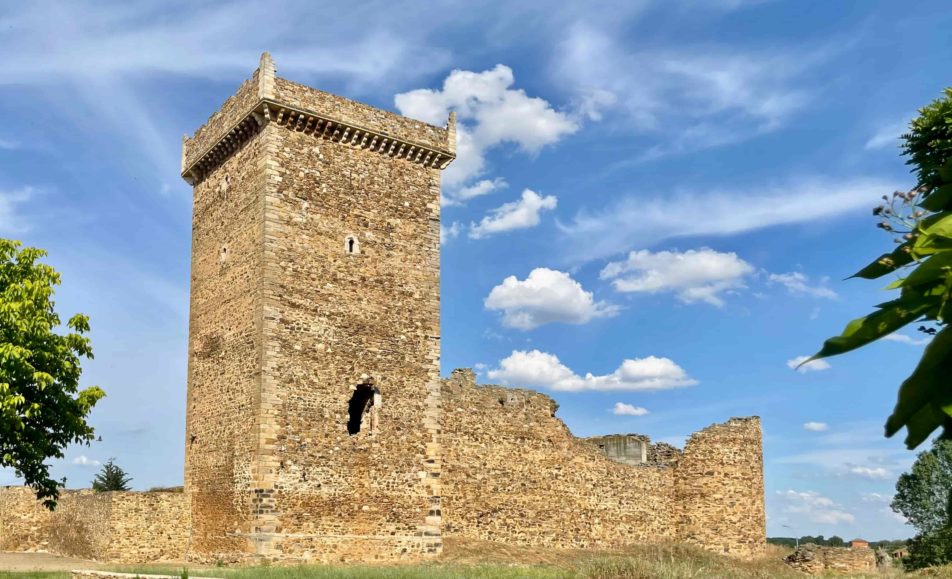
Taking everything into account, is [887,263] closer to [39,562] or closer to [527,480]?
[39,562]

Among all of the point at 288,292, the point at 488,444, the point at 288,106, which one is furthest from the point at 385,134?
the point at 488,444

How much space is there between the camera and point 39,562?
19734mm

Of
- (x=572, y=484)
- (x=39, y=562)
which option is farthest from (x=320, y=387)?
(x=572, y=484)

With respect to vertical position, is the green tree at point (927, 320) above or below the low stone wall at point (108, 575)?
above

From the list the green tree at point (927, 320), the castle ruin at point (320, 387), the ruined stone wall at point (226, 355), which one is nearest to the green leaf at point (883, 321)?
the green tree at point (927, 320)

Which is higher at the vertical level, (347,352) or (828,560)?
(347,352)

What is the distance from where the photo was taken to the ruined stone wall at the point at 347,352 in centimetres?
1856

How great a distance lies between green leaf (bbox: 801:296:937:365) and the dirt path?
18.5 m

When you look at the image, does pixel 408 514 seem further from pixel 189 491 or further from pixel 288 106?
pixel 288 106

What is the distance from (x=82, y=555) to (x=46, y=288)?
25.9 feet

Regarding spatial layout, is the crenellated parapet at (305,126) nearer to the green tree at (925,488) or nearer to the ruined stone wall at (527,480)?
the ruined stone wall at (527,480)

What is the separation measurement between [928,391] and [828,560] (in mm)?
27030

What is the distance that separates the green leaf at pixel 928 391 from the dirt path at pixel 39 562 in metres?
18.5

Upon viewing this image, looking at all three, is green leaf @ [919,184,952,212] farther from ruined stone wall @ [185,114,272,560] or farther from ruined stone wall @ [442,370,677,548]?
ruined stone wall @ [442,370,677,548]
